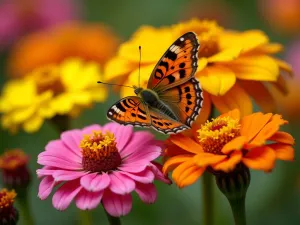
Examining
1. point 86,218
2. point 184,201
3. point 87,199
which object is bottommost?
point 184,201

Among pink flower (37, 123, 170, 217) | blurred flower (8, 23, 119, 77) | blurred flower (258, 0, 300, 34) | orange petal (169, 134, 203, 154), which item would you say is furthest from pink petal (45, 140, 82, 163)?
blurred flower (258, 0, 300, 34)

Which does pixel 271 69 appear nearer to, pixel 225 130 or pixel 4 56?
pixel 225 130

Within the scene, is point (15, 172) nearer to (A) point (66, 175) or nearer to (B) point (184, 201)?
(A) point (66, 175)

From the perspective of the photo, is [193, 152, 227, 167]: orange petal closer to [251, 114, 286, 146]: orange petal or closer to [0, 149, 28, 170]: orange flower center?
[251, 114, 286, 146]: orange petal

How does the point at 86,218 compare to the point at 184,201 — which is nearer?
the point at 86,218

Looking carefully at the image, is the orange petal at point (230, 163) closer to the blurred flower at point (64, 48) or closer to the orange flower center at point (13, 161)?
the orange flower center at point (13, 161)

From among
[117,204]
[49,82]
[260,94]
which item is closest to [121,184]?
[117,204]
